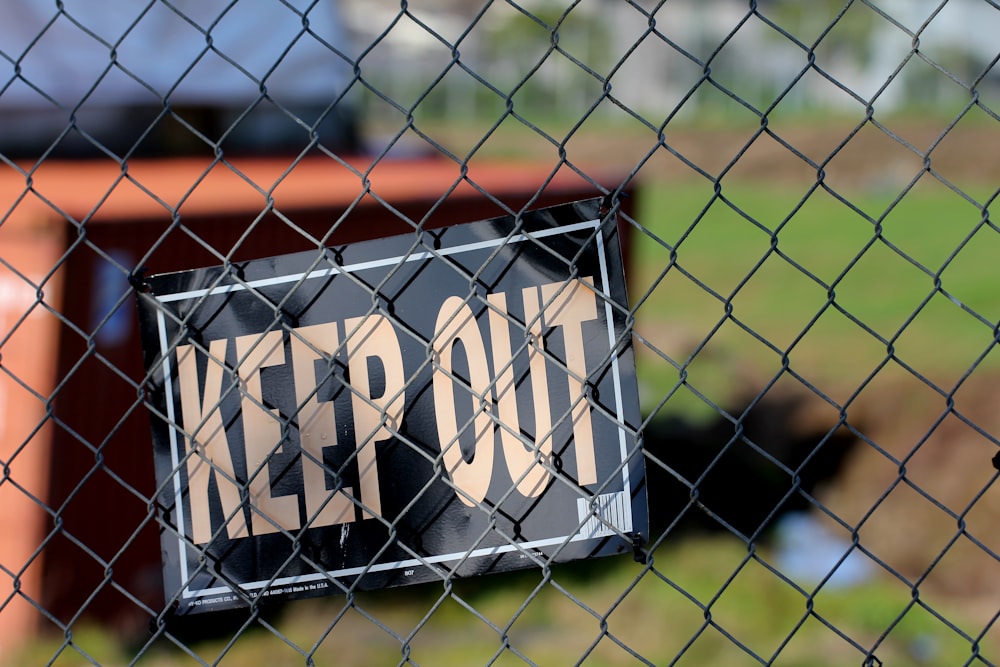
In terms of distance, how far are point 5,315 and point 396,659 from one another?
5.63 feet

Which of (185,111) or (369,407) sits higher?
(369,407)

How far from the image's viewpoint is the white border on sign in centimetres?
147

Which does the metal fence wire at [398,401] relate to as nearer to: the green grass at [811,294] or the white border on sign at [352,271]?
the white border on sign at [352,271]

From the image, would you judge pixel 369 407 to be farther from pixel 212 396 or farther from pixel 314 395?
pixel 212 396

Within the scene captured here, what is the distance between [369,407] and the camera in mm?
1530

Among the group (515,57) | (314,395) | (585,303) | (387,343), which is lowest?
(515,57)

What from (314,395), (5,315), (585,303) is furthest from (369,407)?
(5,315)

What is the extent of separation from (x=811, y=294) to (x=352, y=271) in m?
9.34

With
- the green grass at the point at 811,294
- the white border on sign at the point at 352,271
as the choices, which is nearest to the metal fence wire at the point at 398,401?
the white border on sign at the point at 352,271

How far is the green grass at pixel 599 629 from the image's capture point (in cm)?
307

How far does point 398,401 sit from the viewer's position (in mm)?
1515

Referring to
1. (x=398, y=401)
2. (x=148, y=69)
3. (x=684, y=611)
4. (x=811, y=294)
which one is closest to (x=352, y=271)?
(x=398, y=401)

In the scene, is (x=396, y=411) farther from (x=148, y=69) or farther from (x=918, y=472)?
(x=918, y=472)

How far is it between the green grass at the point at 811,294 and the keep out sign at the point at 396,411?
186 mm
